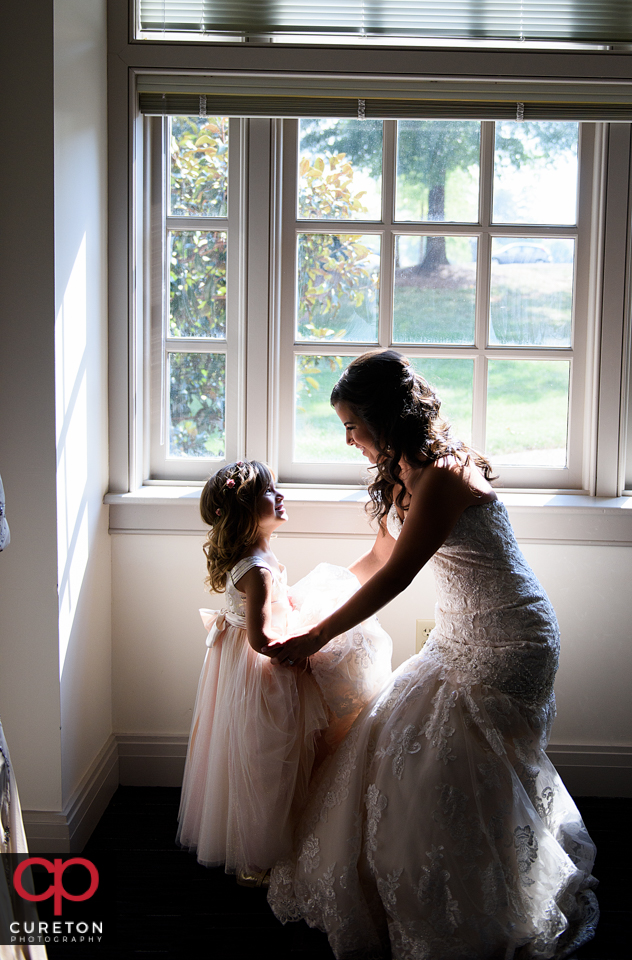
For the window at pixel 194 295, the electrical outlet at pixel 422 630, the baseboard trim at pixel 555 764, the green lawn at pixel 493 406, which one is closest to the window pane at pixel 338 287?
the green lawn at pixel 493 406

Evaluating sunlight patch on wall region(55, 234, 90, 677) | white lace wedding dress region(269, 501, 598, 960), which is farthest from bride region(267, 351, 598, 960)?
sunlight patch on wall region(55, 234, 90, 677)

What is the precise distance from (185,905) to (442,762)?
769mm

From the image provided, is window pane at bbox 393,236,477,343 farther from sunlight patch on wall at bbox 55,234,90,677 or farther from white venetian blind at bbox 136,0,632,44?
sunlight patch on wall at bbox 55,234,90,677

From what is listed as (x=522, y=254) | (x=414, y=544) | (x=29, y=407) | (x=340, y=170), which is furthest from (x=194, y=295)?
(x=414, y=544)

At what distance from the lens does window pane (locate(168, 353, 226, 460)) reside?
7.81 ft

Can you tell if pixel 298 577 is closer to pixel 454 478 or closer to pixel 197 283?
pixel 454 478

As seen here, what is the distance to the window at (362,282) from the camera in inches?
91.0

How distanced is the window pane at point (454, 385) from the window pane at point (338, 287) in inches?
8.1

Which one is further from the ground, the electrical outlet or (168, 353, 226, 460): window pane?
(168, 353, 226, 460): window pane

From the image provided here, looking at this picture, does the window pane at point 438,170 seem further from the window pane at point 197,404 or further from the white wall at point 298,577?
the white wall at point 298,577

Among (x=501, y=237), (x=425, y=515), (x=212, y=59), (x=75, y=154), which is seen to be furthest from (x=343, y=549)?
(x=212, y=59)

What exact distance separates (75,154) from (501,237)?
4.35ft

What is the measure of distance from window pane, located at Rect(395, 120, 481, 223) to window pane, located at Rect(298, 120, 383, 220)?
0.08 m

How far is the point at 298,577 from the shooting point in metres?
2.31
